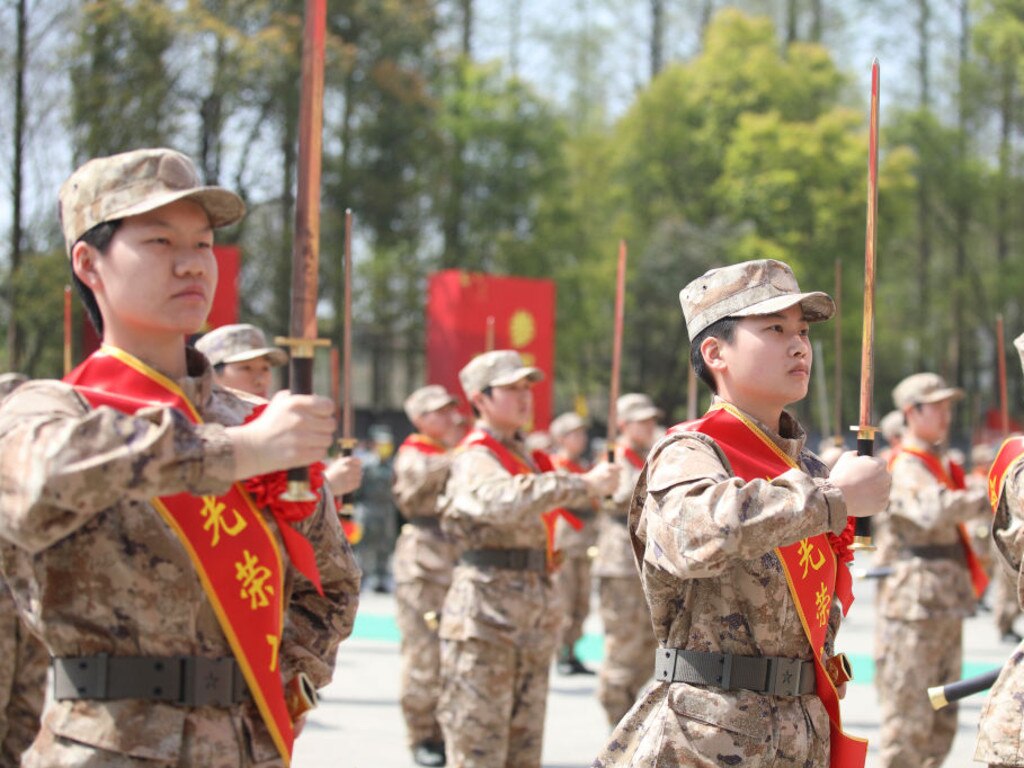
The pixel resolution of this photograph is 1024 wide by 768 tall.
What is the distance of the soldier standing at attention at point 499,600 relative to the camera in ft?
22.3

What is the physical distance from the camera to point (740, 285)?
13.4 ft

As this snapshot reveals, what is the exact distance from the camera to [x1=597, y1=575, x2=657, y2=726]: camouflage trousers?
9359 millimetres

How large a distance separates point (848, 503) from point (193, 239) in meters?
1.78

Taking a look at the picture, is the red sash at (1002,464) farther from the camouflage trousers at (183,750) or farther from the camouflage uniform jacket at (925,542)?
the camouflage uniform jacket at (925,542)

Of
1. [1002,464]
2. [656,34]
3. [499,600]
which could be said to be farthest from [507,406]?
[656,34]

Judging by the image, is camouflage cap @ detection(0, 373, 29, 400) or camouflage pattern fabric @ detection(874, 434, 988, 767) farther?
camouflage pattern fabric @ detection(874, 434, 988, 767)

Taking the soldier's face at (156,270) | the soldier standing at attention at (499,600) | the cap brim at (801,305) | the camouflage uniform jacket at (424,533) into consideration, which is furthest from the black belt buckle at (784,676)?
the camouflage uniform jacket at (424,533)

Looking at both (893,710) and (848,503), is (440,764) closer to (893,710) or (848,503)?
(893,710)

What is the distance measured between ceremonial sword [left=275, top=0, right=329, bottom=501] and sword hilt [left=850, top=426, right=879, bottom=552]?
1574 millimetres

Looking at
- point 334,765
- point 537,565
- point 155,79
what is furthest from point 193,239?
point 155,79

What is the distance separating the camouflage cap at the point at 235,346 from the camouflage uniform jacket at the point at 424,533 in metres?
2.88

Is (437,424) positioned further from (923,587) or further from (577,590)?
(923,587)

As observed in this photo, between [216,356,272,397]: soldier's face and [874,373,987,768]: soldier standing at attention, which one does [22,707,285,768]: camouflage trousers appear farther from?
[874,373,987,768]: soldier standing at attention

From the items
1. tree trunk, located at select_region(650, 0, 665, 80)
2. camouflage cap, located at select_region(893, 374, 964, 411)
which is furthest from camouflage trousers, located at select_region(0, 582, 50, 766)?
tree trunk, located at select_region(650, 0, 665, 80)
